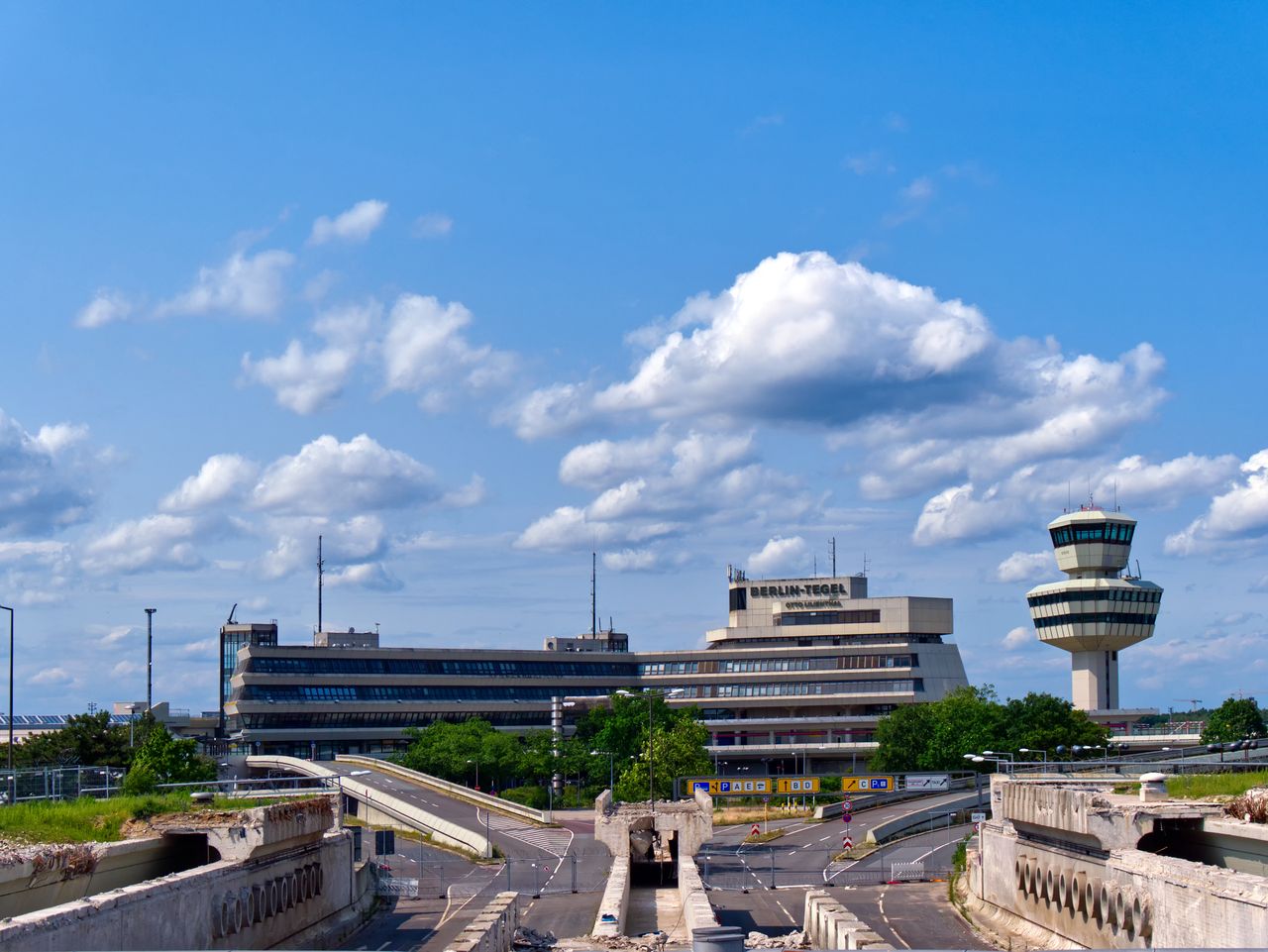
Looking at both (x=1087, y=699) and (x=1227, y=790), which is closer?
(x=1227, y=790)

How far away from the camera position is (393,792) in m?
104

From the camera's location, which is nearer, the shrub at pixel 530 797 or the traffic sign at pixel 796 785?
the traffic sign at pixel 796 785

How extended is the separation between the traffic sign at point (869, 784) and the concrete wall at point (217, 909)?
49.6m

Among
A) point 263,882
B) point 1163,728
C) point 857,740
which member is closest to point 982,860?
point 263,882

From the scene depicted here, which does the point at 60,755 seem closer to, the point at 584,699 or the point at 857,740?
the point at 584,699

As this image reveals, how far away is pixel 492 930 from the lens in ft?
127

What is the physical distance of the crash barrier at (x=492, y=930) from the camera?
34.5 m

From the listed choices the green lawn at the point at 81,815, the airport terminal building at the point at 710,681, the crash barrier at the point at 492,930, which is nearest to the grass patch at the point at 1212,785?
the crash barrier at the point at 492,930

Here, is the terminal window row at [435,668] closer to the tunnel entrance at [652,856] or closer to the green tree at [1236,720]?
the green tree at [1236,720]

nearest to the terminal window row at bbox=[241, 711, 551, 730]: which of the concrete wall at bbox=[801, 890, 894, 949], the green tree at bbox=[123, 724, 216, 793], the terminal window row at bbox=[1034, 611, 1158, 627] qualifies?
the green tree at bbox=[123, 724, 216, 793]

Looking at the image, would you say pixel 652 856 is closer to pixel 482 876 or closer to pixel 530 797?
pixel 482 876

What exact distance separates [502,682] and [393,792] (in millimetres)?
52650

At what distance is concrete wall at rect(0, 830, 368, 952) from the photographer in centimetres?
2872

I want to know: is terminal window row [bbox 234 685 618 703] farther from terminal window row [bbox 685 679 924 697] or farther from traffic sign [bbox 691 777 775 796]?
traffic sign [bbox 691 777 775 796]
